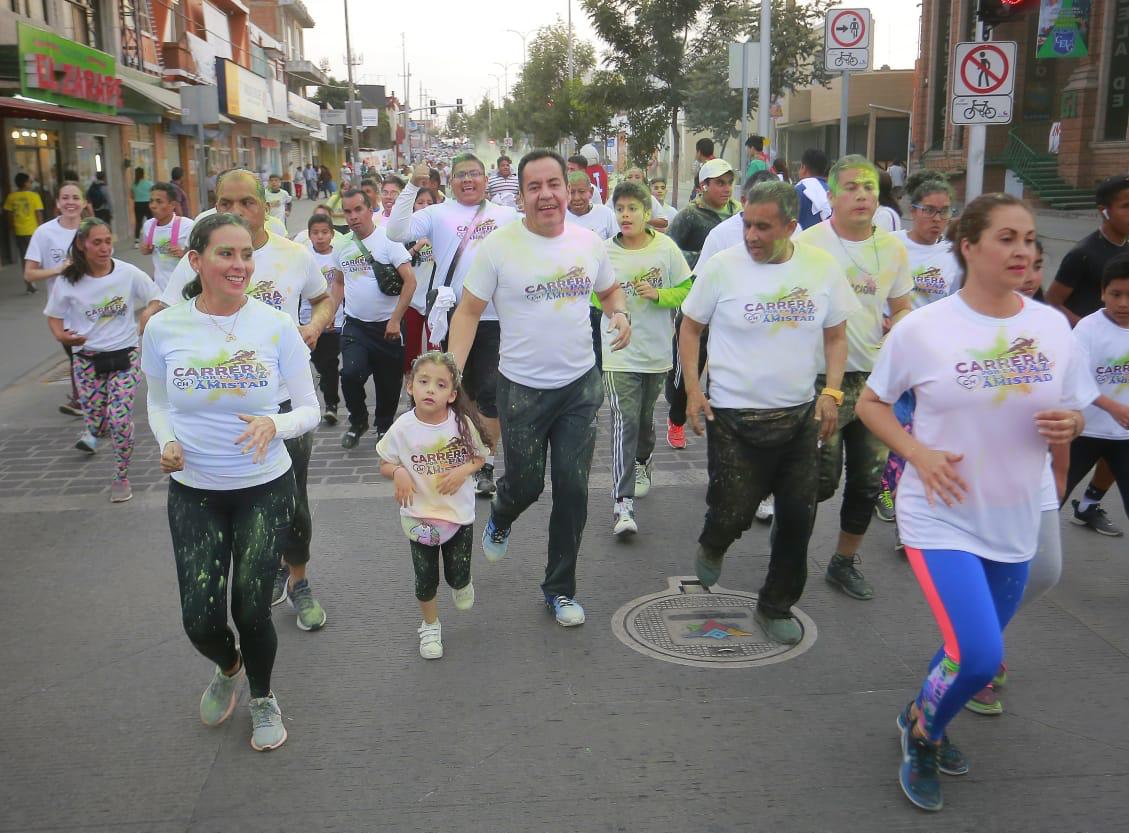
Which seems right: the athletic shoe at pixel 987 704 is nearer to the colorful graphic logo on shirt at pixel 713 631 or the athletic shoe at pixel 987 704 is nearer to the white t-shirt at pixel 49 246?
the colorful graphic logo on shirt at pixel 713 631

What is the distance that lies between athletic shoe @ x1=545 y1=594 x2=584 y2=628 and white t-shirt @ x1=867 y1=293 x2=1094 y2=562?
1.92 meters

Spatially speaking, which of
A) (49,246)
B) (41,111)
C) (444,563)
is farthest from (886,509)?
(41,111)

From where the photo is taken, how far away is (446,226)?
6969 millimetres

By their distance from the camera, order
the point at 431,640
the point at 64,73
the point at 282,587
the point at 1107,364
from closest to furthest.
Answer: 1. the point at 431,640
2. the point at 1107,364
3. the point at 282,587
4. the point at 64,73

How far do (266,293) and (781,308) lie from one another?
2.36m

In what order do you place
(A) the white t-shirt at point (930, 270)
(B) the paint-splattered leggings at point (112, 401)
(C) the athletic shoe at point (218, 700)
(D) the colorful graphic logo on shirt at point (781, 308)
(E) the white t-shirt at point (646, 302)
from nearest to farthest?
(C) the athletic shoe at point (218, 700)
(D) the colorful graphic logo on shirt at point (781, 308)
(A) the white t-shirt at point (930, 270)
(E) the white t-shirt at point (646, 302)
(B) the paint-splattered leggings at point (112, 401)

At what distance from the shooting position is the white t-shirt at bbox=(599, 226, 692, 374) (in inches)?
243

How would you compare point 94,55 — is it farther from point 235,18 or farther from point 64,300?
point 235,18

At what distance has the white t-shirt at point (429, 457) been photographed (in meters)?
4.41

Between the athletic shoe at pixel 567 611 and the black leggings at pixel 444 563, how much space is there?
1.57ft

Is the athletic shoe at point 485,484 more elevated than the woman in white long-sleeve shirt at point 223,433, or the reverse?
the woman in white long-sleeve shirt at point 223,433

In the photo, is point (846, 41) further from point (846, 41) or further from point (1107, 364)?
point (1107, 364)

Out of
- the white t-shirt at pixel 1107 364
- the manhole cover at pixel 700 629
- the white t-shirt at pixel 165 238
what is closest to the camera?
the manhole cover at pixel 700 629

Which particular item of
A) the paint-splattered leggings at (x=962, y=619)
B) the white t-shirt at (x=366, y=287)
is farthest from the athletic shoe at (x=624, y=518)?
the paint-splattered leggings at (x=962, y=619)
